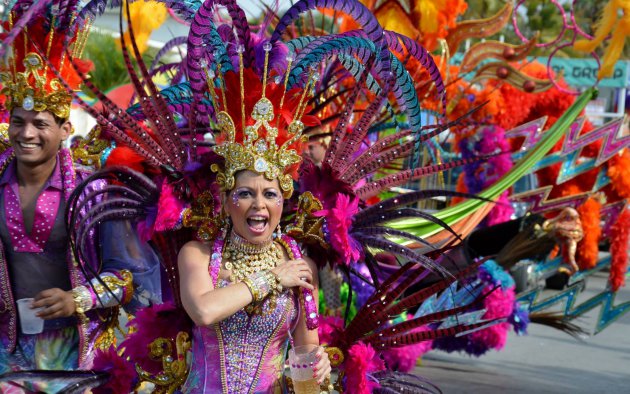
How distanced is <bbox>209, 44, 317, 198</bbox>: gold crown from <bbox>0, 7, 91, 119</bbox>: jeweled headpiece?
870 millimetres

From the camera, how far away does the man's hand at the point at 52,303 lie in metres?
3.41

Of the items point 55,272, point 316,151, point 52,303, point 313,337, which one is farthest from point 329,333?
point 316,151

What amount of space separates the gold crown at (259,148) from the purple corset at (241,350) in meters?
0.35

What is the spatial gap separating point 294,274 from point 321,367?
29cm

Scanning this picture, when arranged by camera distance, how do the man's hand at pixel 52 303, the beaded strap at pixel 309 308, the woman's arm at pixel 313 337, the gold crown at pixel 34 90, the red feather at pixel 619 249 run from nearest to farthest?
1. the woman's arm at pixel 313 337
2. the beaded strap at pixel 309 308
3. the man's hand at pixel 52 303
4. the gold crown at pixel 34 90
5. the red feather at pixel 619 249

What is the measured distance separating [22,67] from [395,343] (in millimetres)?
1733

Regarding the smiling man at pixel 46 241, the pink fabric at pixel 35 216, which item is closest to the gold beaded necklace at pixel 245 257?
the smiling man at pixel 46 241

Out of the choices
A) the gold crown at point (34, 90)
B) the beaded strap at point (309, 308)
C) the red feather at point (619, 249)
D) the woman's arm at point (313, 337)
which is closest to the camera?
the woman's arm at point (313, 337)

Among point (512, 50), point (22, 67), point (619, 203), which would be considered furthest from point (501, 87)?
point (22, 67)

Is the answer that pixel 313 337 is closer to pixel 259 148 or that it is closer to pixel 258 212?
pixel 258 212

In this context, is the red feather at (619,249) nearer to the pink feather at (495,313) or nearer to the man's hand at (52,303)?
the pink feather at (495,313)

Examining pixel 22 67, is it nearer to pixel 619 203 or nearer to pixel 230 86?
pixel 230 86

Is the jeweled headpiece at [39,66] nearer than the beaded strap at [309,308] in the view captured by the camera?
No

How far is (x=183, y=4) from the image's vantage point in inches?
124
